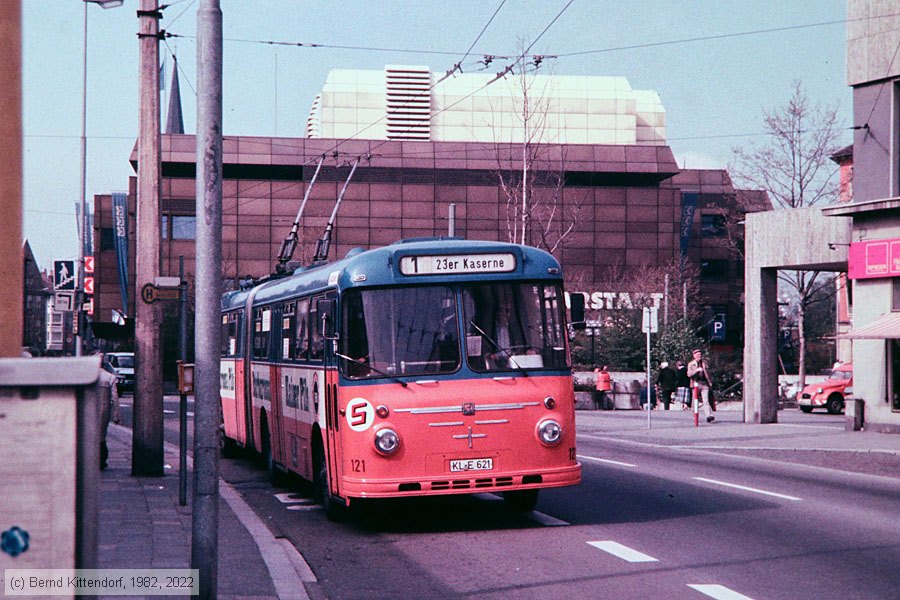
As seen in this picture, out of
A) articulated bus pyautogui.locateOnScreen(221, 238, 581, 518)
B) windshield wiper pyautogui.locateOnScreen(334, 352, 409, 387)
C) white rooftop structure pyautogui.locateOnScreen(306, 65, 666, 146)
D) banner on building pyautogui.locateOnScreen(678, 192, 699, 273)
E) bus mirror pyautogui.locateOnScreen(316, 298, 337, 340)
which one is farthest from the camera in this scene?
white rooftop structure pyautogui.locateOnScreen(306, 65, 666, 146)

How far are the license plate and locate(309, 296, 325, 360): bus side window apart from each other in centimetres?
200

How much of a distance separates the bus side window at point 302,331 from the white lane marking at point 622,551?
4428 mm

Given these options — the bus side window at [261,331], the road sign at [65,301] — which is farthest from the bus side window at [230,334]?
the road sign at [65,301]

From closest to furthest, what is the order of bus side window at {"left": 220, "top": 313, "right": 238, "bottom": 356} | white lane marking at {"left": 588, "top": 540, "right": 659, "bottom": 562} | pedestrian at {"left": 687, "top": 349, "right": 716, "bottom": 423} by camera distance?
white lane marking at {"left": 588, "top": 540, "right": 659, "bottom": 562}, bus side window at {"left": 220, "top": 313, "right": 238, "bottom": 356}, pedestrian at {"left": 687, "top": 349, "right": 716, "bottom": 423}

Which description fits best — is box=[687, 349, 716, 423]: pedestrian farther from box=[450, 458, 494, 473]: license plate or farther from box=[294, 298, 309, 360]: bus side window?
box=[450, 458, 494, 473]: license plate

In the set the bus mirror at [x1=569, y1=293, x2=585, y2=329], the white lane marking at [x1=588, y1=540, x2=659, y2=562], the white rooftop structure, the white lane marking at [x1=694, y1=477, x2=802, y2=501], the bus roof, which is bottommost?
the white lane marking at [x1=694, y1=477, x2=802, y2=501]

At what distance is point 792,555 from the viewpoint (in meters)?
10.2

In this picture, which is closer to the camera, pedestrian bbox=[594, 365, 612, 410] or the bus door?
the bus door

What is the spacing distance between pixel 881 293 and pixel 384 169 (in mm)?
54826

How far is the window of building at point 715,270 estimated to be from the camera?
3553 inches

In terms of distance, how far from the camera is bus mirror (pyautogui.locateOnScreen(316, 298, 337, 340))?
12273 millimetres

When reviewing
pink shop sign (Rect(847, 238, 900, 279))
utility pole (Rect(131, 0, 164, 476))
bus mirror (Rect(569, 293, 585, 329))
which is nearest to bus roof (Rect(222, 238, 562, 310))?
bus mirror (Rect(569, 293, 585, 329))

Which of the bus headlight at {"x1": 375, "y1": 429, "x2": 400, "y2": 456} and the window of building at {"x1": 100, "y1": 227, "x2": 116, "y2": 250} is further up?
the window of building at {"x1": 100, "y1": 227, "x2": 116, "y2": 250}

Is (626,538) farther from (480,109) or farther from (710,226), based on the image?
(480,109)
